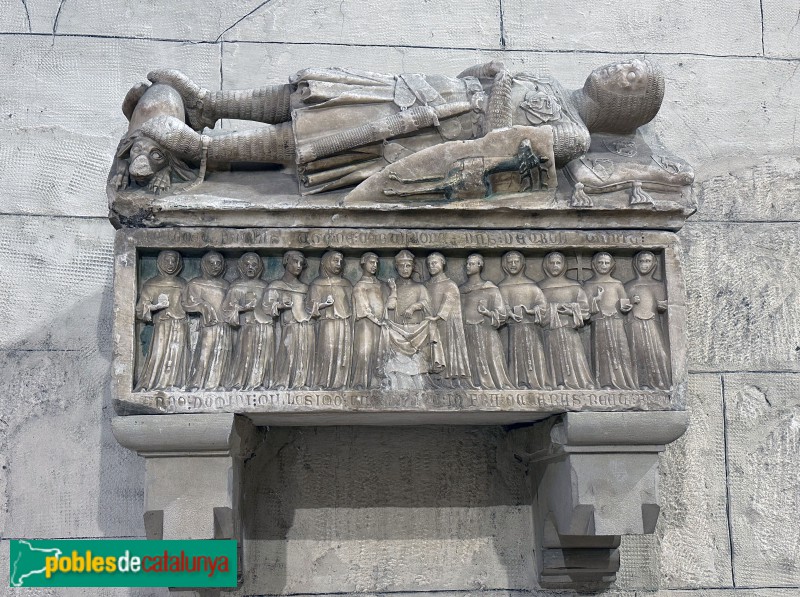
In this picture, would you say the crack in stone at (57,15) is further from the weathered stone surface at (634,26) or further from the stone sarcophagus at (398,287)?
the weathered stone surface at (634,26)

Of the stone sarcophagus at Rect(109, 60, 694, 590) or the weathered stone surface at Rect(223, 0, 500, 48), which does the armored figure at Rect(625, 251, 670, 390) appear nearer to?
the stone sarcophagus at Rect(109, 60, 694, 590)

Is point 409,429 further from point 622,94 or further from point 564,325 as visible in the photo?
point 622,94

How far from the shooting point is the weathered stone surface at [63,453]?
15.6 feet

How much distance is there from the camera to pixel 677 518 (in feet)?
16.2

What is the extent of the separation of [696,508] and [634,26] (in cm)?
292

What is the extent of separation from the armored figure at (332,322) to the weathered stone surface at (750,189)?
2.37 m

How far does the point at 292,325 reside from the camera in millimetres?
4109

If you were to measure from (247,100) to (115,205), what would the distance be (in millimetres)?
876

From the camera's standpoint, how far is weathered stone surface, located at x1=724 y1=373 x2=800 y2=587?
492 centimetres

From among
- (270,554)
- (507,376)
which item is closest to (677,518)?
(507,376)

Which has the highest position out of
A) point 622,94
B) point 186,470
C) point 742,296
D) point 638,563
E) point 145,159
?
point 622,94

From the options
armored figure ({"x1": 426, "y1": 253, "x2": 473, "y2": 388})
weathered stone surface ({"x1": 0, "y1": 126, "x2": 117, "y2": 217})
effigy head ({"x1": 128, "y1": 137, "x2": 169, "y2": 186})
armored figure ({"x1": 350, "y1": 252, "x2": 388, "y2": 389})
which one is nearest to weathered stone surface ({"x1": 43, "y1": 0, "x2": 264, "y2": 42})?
weathered stone surface ({"x1": 0, "y1": 126, "x2": 117, "y2": 217})

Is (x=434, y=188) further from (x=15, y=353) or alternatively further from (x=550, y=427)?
(x=15, y=353)

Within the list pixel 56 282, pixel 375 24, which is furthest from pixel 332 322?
pixel 375 24
